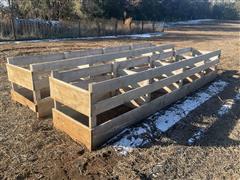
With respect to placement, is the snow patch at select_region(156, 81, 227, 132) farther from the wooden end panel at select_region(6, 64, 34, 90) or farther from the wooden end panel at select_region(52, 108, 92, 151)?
the wooden end panel at select_region(6, 64, 34, 90)

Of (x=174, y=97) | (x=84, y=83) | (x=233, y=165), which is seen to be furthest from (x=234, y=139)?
(x=84, y=83)

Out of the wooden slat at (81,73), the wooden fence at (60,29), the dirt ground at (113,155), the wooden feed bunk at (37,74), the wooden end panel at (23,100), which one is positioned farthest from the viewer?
the wooden fence at (60,29)

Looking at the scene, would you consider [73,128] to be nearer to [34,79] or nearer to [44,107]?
[44,107]

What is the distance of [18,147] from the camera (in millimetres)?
3861

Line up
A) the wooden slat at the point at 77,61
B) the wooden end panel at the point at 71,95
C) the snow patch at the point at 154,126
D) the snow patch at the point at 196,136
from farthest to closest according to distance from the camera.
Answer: the wooden slat at the point at 77,61 → the snow patch at the point at 196,136 → the snow patch at the point at 154,126 → the wooden end panel at the point at 71,95

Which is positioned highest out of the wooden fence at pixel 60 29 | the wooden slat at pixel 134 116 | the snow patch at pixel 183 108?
the wooden fence at pixel 60 29

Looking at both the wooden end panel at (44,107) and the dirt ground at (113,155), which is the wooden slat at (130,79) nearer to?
the dirt ground at (113,155)

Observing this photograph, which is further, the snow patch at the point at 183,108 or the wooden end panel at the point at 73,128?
the snow patch at the point at 183,108

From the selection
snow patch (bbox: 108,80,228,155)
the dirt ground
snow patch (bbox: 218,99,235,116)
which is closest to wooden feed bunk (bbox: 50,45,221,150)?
snow patch (bbox: 108,80,228,155)

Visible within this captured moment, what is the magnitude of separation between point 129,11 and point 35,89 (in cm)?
2748

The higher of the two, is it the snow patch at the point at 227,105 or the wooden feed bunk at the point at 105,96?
the wooden feed bunk at the point at 105,96

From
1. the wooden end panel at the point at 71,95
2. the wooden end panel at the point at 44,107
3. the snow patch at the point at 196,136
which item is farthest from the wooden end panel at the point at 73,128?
the snow patch at the point at 196,136

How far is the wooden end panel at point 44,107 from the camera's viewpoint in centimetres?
474

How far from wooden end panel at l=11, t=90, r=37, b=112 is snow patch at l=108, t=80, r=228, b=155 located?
6.06 feet
